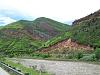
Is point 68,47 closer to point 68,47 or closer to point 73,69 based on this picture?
point 68,47

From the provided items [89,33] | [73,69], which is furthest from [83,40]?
[73,69]

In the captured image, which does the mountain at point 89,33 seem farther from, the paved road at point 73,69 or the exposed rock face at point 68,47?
the paved road at point 73,69

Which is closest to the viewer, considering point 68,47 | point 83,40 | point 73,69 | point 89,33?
point 73,69

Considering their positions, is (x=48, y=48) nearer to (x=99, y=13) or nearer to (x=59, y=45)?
(x=59, y=45)

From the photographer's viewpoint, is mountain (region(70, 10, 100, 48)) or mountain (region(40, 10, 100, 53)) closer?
mountain (region(40, 10, 100, 53))

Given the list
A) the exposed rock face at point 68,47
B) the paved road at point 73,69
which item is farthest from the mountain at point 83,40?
the paved road at point 73,69

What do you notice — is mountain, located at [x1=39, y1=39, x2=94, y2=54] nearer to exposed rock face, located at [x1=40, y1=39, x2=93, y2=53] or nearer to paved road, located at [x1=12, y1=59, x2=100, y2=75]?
exposed rock face, located at [x1=40, y1=39, x2=93, y2=53]

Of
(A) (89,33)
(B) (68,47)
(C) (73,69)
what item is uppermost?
(A) (89,33)

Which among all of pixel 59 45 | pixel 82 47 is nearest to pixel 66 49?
pixel 82 47

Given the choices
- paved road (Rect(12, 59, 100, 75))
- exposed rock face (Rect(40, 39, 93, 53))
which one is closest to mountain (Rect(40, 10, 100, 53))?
exposed rock face (Rect(40, 39, 93, 53))

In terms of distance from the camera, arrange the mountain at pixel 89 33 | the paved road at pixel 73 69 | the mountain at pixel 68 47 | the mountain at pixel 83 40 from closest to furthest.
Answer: the paved road at pixel 73 69
the mountain at pixel 68 47
the mountain at pixel 83 40
the mountain at pixel 89 33

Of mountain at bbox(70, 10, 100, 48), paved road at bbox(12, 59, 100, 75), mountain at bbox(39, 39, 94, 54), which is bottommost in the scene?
paved road at bbox(12, 59, 100, 75)

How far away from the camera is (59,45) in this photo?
147 m

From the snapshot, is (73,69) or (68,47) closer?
(73,69)
